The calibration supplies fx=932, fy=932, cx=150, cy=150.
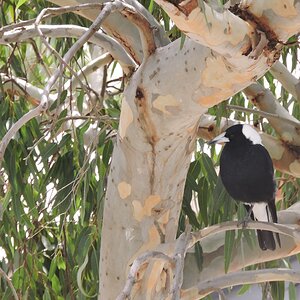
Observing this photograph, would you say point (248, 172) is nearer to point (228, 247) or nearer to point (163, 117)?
point (228, 247)

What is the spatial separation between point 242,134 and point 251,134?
0.03m

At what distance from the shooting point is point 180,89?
1.77 metres

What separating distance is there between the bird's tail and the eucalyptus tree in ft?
0.07

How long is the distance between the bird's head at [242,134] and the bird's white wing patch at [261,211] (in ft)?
0.58

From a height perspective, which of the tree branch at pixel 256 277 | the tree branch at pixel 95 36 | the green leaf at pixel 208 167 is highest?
the tree branch at pixel 95 36

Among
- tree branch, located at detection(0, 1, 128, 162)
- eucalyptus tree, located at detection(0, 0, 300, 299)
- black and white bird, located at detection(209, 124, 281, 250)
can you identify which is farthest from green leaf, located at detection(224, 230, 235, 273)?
tree branch, located at detection(0, 1, 128, 162)

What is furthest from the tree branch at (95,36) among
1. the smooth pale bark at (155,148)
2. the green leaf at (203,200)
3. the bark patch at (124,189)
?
the green leaf at (203,200)

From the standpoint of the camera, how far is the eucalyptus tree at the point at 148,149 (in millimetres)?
1576

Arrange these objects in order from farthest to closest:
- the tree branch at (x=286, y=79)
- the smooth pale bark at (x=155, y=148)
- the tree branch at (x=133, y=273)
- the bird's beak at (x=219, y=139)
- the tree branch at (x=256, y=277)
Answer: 1. the tree branch at (x=286, y=79)
2. the bird's beak at (x=219, y=139)
3. the tree branch at (x=256, y=277)
4. the smooth pale bark at (x=155, y=148)
5. the tree branch at (x=133, y=273)

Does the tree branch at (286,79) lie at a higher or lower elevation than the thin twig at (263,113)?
higher

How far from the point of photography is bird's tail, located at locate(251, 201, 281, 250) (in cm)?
221

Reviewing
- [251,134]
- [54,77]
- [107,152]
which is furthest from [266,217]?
[54,77]

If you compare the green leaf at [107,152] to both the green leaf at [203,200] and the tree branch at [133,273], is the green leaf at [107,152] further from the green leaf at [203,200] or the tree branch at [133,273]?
the tree branch at [133,273]

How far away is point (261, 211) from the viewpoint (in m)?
2.51
